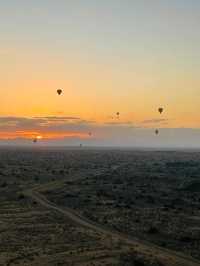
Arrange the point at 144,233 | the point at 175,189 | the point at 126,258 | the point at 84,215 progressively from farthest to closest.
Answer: the point at 175,189
the point at 84,215
the point at 144,233
the point at 126,258

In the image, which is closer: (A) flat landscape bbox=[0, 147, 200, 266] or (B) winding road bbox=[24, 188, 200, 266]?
(B) winding road bbox=[24, 188, 200, 266]

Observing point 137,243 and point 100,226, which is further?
point 100,226

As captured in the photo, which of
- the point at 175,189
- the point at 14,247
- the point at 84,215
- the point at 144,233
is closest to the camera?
the point at 14,247

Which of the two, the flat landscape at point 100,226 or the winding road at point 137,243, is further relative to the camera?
the flat landscape at point 100,226

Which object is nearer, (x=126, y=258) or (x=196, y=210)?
(x=126, y=258)

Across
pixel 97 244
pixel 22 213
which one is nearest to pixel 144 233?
pixel 97 244

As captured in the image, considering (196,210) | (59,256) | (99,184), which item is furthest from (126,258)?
(99,184)

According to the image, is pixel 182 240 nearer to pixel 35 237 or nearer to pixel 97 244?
pixel 97 244

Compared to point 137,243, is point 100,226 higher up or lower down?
higher up

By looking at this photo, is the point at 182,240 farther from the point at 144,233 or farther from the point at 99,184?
the point at 99,184
